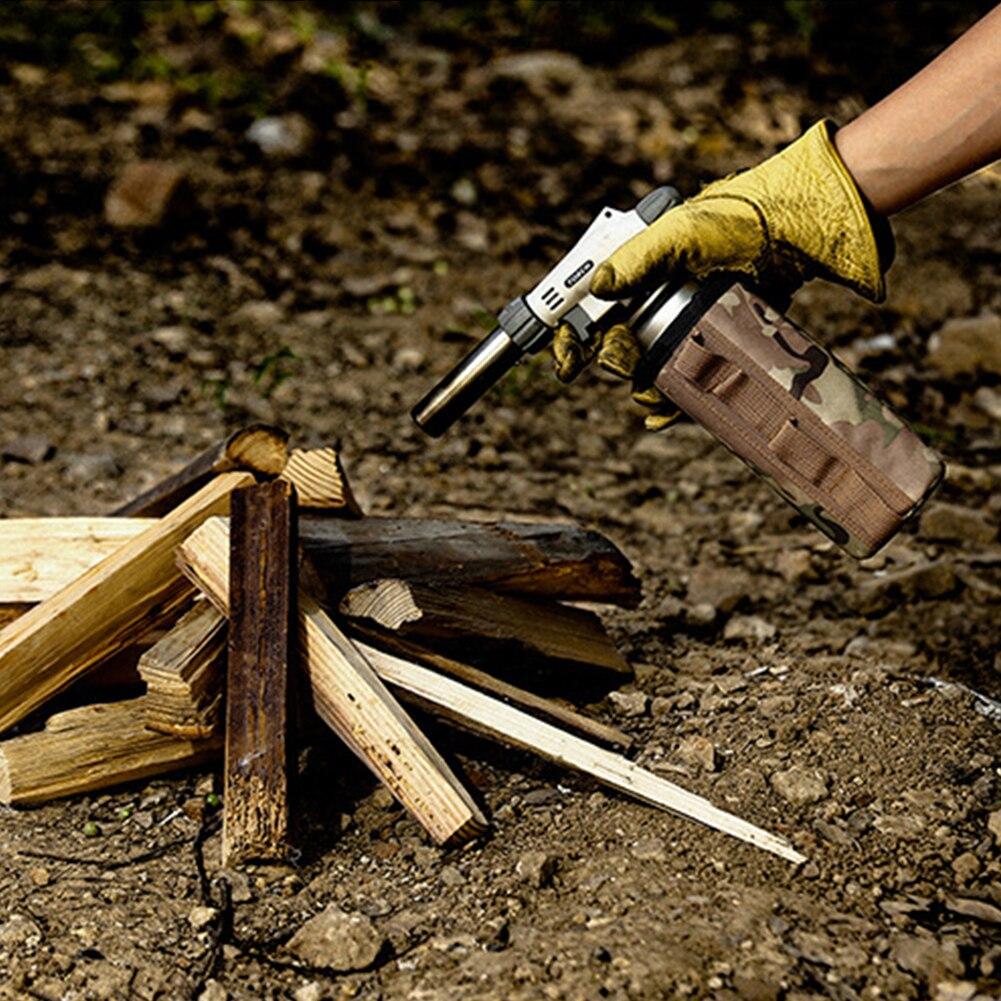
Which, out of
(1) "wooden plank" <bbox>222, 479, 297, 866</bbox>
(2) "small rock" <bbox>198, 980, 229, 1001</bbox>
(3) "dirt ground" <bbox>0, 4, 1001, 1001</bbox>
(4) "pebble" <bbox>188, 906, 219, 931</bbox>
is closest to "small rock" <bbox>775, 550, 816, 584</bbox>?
(3) "dirt ground" <bbox>0, 4, 1001, 1001</bbox>

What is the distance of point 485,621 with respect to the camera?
3027 millimetres

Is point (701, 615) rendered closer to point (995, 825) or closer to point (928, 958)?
point (995, 825)

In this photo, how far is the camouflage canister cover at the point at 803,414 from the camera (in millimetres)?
2783

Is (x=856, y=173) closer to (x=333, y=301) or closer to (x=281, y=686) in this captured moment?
(x=281, y=686)

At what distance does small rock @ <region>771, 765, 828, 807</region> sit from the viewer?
9.21 feet

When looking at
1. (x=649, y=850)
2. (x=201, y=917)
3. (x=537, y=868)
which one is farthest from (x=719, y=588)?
(x=201, y=917)

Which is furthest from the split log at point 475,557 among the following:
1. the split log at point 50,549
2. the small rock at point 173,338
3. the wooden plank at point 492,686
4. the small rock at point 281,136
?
the small rock at point 281,136

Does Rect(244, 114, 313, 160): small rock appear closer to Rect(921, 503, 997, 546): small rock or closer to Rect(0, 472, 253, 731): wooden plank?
Rect(921, 503, 997, 546): small rock

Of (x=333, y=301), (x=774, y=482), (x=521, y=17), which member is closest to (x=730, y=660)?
(x=774, y=482)

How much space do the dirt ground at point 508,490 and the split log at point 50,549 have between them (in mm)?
449

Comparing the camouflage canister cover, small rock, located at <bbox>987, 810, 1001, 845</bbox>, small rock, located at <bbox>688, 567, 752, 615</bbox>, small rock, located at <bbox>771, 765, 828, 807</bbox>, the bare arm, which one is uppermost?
the bare arm

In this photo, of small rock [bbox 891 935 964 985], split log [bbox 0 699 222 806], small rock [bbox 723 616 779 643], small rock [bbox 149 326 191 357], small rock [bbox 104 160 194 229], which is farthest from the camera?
small rock [bbox 104 160 194 229]

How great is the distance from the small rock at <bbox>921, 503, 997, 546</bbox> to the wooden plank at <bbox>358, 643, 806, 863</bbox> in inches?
68.3

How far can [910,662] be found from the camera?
360 cm
